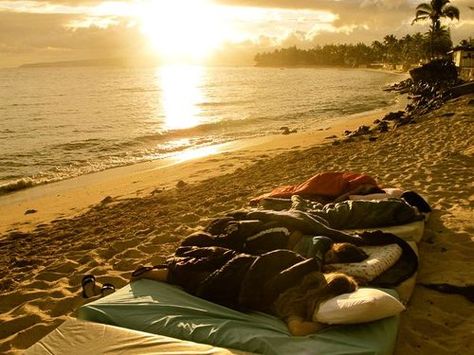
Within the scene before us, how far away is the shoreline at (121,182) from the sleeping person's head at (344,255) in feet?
19.5

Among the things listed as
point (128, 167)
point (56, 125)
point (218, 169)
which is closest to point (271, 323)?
point (218, 169)

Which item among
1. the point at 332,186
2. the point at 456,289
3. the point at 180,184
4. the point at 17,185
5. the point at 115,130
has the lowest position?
the point at 17,185

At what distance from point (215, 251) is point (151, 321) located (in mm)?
849

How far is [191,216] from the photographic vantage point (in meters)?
7.48

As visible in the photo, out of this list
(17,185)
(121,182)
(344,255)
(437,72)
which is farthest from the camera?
(437,72)

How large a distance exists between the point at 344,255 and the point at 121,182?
8.63 m

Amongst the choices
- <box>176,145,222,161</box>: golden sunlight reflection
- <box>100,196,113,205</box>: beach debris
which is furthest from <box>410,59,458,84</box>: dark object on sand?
<box>100,196,113,205</box>: beach debris

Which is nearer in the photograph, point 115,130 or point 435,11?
point 115,130

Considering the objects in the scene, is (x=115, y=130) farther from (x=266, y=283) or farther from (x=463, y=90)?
(x=266, y=283)

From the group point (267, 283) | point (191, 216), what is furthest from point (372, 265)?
point (191, 216)

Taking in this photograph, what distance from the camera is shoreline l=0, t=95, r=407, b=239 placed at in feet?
30.9

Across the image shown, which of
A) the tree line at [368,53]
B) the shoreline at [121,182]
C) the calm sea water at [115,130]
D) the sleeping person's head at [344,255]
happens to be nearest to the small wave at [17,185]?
the calm sea water at [115,130]

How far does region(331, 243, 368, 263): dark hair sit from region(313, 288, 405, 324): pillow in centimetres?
74

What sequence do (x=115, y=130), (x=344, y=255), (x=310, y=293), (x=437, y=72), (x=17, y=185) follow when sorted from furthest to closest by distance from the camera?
(x=437, y=72) → (x=115, y=130) → (x=17, y=185) → (x=344, y=255) → (x=310, y=293)
